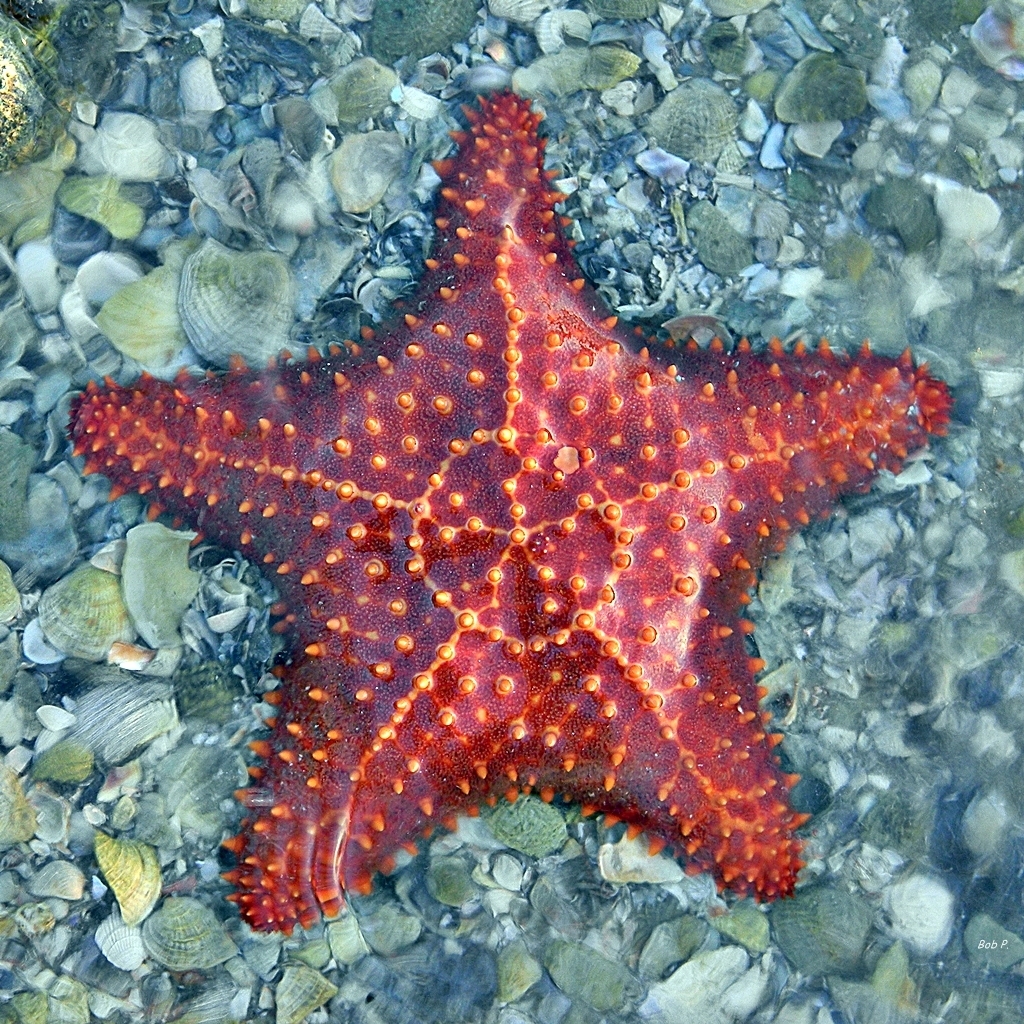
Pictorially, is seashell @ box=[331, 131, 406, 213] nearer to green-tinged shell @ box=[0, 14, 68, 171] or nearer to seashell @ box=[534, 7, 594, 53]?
seashell @ box=[534, 7, 594, 53]

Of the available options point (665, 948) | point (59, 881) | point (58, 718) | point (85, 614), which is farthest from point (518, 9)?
point (59, 881)

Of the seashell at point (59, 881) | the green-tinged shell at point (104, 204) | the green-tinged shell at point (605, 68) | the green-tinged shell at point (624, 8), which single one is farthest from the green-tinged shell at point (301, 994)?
the green-tinged shell at point (624, 8)

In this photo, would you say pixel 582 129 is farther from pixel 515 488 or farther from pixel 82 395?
pixel 82 395

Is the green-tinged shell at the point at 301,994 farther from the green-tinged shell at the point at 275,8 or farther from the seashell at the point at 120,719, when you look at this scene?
the green-tinged shell at the point at 275,8

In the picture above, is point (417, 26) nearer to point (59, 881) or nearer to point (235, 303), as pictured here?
point (235, 303)

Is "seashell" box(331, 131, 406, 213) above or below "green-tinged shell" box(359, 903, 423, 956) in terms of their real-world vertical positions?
above

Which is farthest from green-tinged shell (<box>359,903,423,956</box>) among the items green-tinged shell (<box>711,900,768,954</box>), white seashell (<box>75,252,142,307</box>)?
white seashell (<box>75,252,142,307</box>)
